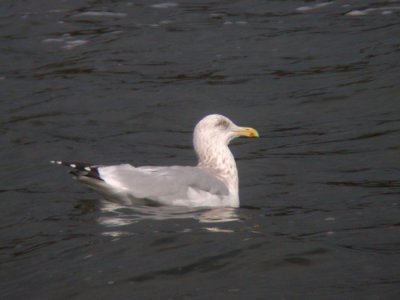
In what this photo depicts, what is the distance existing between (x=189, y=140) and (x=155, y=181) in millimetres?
3111

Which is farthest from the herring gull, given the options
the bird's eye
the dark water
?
the bird's eye

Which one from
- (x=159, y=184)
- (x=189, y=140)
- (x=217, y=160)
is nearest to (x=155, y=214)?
(x=159, y=184)

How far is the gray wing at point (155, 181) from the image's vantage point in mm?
9516

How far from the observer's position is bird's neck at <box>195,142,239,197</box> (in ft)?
34.3

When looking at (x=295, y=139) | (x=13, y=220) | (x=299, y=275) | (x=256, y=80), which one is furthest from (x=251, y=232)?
(x=256, y=80)

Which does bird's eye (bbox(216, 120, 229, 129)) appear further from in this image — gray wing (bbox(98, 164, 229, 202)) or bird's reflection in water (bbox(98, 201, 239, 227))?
bird's reflection in water (bbox(98, 201, 239, 227))

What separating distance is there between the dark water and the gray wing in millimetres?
174

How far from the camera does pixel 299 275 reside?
7.95 metres

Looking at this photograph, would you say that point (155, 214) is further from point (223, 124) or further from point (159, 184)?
point (223, 124)

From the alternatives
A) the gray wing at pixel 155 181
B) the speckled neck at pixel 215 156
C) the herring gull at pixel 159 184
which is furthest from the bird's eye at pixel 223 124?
the gray wing at pixel 155 181

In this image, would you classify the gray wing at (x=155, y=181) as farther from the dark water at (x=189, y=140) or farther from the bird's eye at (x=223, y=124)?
the bird's eye at (x=223, y=124)

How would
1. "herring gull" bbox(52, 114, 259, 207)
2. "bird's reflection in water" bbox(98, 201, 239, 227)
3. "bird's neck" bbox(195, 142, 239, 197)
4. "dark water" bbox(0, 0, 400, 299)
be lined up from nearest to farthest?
"dark water" bbox(0, 0, 400, 299) → "bird's reflection in water" bbox(98, 201, 239, 227) → "herring gull" bbox(52, 114, 259, 207) → "bird's neck" bbox(195, 142, 239, 197)

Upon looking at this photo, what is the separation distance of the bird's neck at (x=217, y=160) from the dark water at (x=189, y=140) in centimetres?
34

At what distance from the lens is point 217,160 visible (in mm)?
10539
